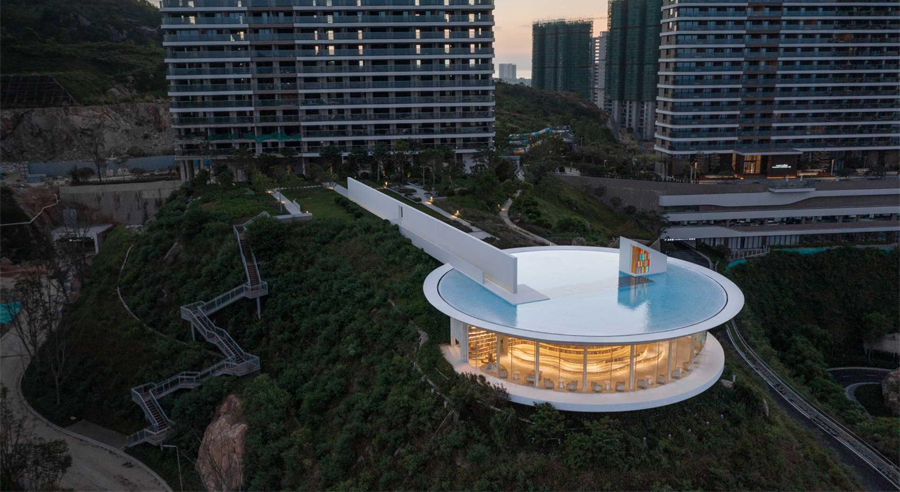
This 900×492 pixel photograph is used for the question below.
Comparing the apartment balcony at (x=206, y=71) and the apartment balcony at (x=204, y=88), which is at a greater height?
the apartment balcony at (x=206, y=71)

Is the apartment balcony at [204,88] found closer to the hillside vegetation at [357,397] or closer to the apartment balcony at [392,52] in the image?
the apartment balcony at [392,52]

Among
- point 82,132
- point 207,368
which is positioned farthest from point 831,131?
point 82,132

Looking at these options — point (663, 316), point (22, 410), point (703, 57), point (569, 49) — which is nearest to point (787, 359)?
point (663, 316)

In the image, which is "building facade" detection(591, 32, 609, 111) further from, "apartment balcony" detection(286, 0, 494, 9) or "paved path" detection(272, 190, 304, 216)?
"paved path" detection(272, 190, 304, 216)

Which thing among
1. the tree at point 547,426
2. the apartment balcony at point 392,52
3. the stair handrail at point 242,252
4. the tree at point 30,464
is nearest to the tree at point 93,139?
the apartment balcony at point 392,52

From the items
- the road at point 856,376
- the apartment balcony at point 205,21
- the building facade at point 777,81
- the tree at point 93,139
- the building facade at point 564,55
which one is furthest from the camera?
the building facade at point 564,55

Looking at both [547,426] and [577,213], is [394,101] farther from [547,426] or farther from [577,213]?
[547,426]

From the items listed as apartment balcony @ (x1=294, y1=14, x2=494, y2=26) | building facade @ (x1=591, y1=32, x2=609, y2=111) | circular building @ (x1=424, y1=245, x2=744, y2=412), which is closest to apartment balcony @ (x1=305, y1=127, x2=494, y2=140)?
apartment balcony @ (x1=294, y1=14, x2=494, y2=26)
